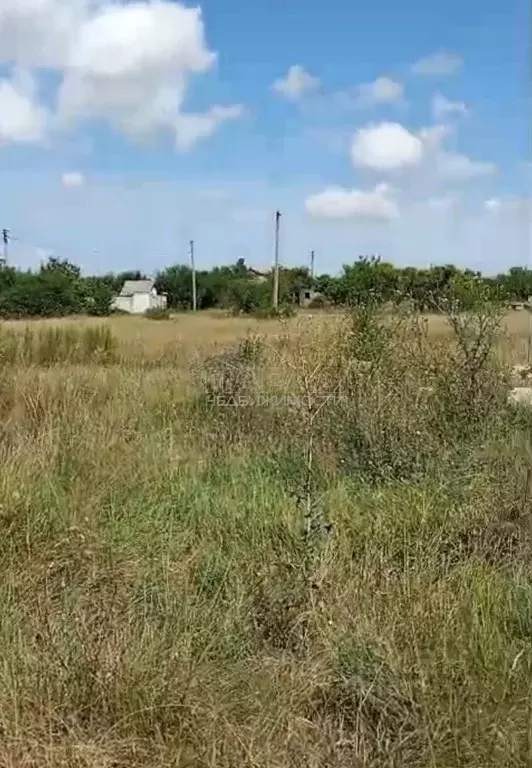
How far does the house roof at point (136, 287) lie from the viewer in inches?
2474

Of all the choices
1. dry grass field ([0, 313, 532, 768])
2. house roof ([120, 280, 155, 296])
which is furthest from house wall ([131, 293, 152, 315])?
dry grass field ([0, 313, 532, 768])

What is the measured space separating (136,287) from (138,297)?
10.4ft

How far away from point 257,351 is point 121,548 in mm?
5549

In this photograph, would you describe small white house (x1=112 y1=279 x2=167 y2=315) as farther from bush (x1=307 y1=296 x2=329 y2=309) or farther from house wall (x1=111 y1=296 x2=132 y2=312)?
bush (x1=307 y1=296 x2=329 y2=309)

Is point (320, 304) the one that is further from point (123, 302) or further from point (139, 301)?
point (139, 301)

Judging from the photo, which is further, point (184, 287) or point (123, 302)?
point (184, 287)

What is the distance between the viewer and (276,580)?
116 inches

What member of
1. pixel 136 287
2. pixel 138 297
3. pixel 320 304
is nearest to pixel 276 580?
pixel 320 304

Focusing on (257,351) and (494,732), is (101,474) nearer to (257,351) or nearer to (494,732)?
(494,732)

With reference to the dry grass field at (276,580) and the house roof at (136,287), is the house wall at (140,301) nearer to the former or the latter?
the house roof at (136,287)

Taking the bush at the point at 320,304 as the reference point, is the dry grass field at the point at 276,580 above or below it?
below

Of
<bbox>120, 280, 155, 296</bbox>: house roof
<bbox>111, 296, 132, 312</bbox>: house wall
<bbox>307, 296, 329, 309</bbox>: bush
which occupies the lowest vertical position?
<bbox>307, 296, 329, 309</bbox>: bush

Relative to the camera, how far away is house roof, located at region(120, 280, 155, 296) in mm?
62831

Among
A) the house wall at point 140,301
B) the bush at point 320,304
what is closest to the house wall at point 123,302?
the house wall at point 140,301
